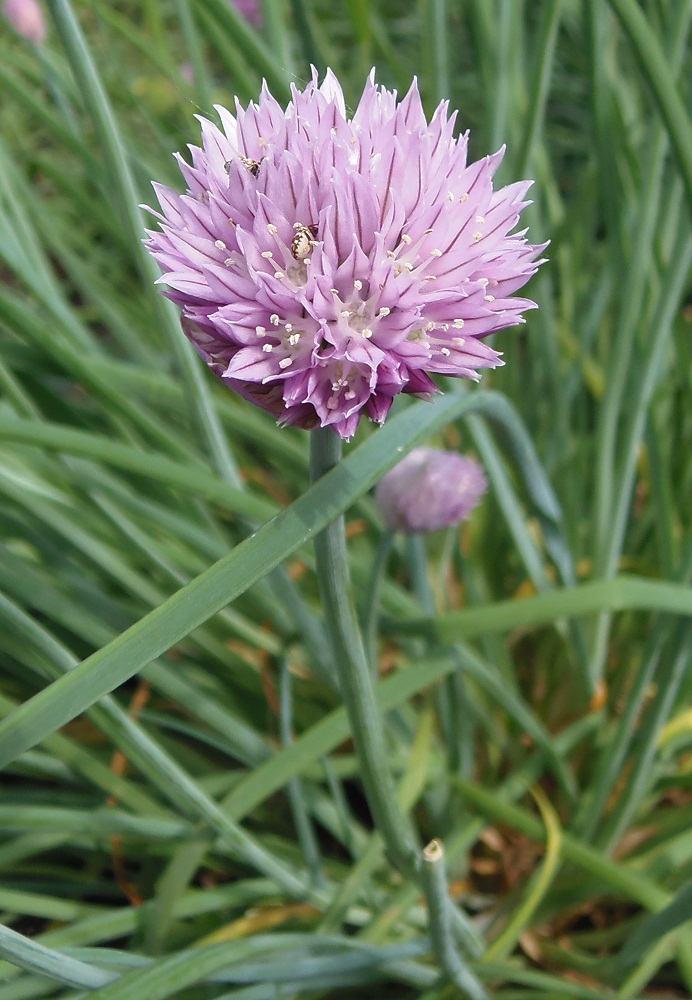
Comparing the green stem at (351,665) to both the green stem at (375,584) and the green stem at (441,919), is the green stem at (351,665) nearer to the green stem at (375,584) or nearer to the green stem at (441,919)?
the green stem at (441,919)

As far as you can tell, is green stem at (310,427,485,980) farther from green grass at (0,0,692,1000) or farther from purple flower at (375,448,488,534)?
purple flower at (375,448,488,534)

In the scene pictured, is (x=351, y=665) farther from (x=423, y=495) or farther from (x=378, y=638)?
(x=378, y=638)

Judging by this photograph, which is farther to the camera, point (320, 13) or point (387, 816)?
point (320, 13)

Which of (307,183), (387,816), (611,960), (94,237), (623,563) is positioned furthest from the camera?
(94,237)

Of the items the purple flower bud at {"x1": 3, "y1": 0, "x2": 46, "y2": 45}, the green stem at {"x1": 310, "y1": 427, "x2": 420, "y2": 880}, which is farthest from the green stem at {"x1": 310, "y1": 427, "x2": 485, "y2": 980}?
the purple flower bud at {"x1": 3, "y1": 0, "x2": 46, "y2": 45}

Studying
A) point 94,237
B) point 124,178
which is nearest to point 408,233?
point 124,178

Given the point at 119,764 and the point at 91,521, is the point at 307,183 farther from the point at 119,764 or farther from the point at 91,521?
the point at 119,764

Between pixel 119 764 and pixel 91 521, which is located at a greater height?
pixel 91 521
